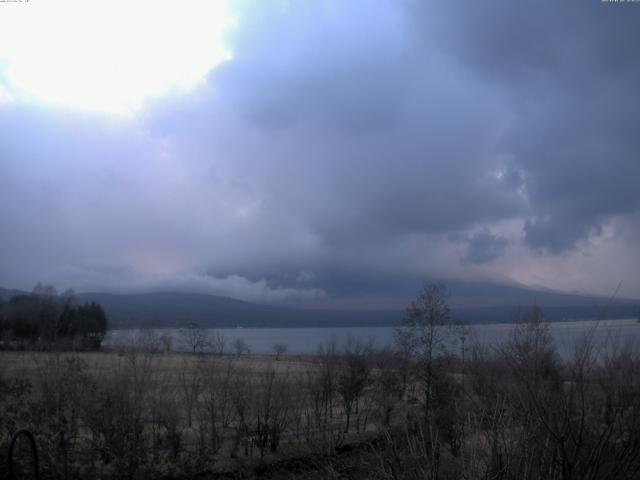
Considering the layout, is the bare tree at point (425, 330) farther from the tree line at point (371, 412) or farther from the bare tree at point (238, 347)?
the bare tree at point (238, 347)

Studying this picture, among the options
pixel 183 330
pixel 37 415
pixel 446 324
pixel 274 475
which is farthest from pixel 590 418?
pixel 183 330

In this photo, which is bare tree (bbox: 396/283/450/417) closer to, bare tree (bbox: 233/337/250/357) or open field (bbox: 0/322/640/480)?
open field (bbox: 0/322/640/480)

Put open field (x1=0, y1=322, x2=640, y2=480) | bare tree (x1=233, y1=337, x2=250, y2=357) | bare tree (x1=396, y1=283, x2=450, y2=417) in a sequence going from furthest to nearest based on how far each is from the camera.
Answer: bare tree (x1=233, y1=337, x2=250, y2=357)
bare tree (x1=396, y1=283, x2=450, y2=417)
open field (x1=0, y1=322, x2=640, y2=480)

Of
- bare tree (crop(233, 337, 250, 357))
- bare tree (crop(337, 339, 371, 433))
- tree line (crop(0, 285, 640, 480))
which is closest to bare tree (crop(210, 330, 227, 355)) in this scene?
bare tree (crop(233, 337, 250, 357))

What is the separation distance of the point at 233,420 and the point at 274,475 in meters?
4.45

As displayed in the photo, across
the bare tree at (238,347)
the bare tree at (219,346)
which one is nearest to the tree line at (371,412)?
the bare tree at (219,346)

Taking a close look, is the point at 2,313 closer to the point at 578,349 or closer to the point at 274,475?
the point at 274,475

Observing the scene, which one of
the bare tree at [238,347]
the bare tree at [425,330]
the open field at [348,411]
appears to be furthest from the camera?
the bare tree at [238,347]

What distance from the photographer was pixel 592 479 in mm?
6637

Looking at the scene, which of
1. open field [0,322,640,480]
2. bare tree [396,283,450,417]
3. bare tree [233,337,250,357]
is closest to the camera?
open field [0,322,640,480]

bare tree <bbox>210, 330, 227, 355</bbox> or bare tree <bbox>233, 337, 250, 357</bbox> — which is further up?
bare tree <bbox>210, 330, 227, 355</bbox>

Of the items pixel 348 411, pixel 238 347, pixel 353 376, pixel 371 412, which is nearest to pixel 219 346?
pixel 353 376

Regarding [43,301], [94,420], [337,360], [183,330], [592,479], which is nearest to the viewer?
[592,479]

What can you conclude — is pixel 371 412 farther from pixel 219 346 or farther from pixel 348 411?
pixel 219 346
